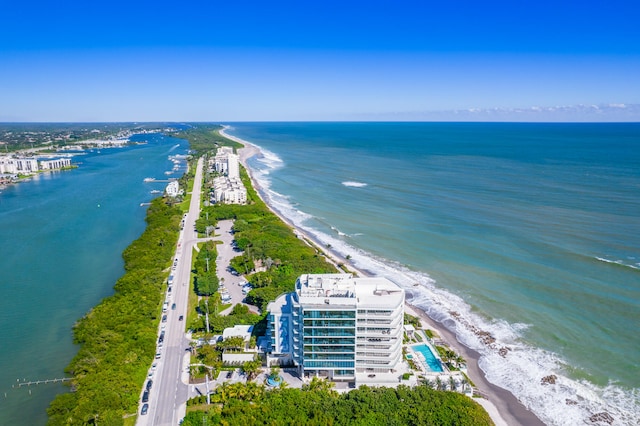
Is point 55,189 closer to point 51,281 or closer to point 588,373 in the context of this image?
point 51,281

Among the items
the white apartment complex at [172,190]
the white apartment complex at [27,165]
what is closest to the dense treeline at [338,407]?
the white apartment complex at [172,190]

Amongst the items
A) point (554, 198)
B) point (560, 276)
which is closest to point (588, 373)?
point (560, 276)

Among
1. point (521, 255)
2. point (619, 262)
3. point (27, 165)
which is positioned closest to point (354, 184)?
point (521, 255)

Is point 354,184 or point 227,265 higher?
point 354,184

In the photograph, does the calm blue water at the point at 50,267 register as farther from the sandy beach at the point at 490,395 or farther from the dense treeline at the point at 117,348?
the sandy beach at the point at 490,395

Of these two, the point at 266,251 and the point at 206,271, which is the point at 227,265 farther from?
the point at 266,251
